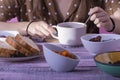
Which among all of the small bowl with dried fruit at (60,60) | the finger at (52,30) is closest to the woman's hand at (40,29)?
the finger at (52,30)

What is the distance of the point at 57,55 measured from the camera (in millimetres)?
839

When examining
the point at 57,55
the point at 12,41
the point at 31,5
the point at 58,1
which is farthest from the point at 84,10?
the point at 57,55

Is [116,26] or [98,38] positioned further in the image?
[116,26]

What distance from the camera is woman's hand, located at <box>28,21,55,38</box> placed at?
117 centimetres

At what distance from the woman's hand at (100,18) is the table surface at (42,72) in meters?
0.25

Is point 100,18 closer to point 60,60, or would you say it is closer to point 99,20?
point 99,20

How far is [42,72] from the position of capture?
0.86m

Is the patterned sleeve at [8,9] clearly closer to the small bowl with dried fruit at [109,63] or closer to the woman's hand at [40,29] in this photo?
the woman's hand at [40,29]

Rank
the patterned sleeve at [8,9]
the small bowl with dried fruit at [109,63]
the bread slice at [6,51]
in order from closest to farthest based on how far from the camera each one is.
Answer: the small bowl with dried fruit at [109,63] → the bread slice at [6,51] → the patterned sleeve at [8,9]

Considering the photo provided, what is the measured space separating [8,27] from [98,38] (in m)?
0.47

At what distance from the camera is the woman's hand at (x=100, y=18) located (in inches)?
45.4

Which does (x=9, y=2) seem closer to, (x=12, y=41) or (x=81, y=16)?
(x=81, y=16)

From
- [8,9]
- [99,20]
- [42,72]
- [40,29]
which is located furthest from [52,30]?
[8,9]

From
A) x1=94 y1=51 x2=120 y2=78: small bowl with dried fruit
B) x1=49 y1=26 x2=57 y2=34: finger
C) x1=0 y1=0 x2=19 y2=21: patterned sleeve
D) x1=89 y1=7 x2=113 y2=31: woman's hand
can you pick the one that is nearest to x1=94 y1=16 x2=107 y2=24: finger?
x1=89 y1=7 x2=113 y2=31: woman's hand
